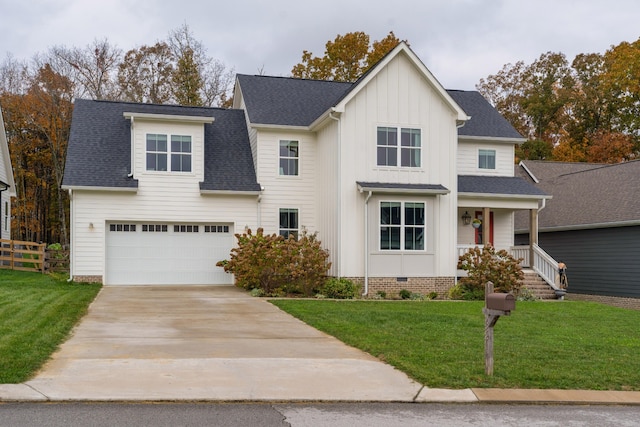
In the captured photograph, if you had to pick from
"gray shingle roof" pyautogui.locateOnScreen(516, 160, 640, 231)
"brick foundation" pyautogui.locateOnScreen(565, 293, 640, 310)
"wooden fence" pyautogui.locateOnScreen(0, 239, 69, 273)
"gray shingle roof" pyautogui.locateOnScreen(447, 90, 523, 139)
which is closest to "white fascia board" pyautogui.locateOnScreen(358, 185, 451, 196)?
"gray shingle roof" pyautogui.locateOnScreen(447, 90, 523, 139)

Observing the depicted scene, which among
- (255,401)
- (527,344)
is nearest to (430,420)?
(255,401)

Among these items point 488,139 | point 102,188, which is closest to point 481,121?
point 488,139

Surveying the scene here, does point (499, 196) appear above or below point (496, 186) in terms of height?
below

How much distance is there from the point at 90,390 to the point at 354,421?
9.60 ft

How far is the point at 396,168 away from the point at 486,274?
14.3ft

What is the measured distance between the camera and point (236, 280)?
76.9 ft

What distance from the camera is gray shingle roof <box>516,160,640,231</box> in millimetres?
25562

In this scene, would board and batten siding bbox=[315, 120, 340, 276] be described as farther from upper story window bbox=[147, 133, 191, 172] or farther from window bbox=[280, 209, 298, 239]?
upper story window bbox=[147, 133, 191, 172]

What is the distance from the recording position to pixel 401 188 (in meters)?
22.0

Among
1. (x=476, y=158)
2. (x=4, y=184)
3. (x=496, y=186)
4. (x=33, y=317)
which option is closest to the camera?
(x=33, y=317)

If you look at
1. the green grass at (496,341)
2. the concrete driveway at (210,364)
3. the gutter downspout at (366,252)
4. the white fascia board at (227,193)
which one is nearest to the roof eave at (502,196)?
the gutter downspout at (366,252)

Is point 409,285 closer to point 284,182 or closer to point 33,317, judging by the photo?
point 284,182

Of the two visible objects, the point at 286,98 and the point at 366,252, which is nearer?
the point at 366,252

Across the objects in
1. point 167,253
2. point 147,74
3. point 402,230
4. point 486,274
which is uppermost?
point 147,74
